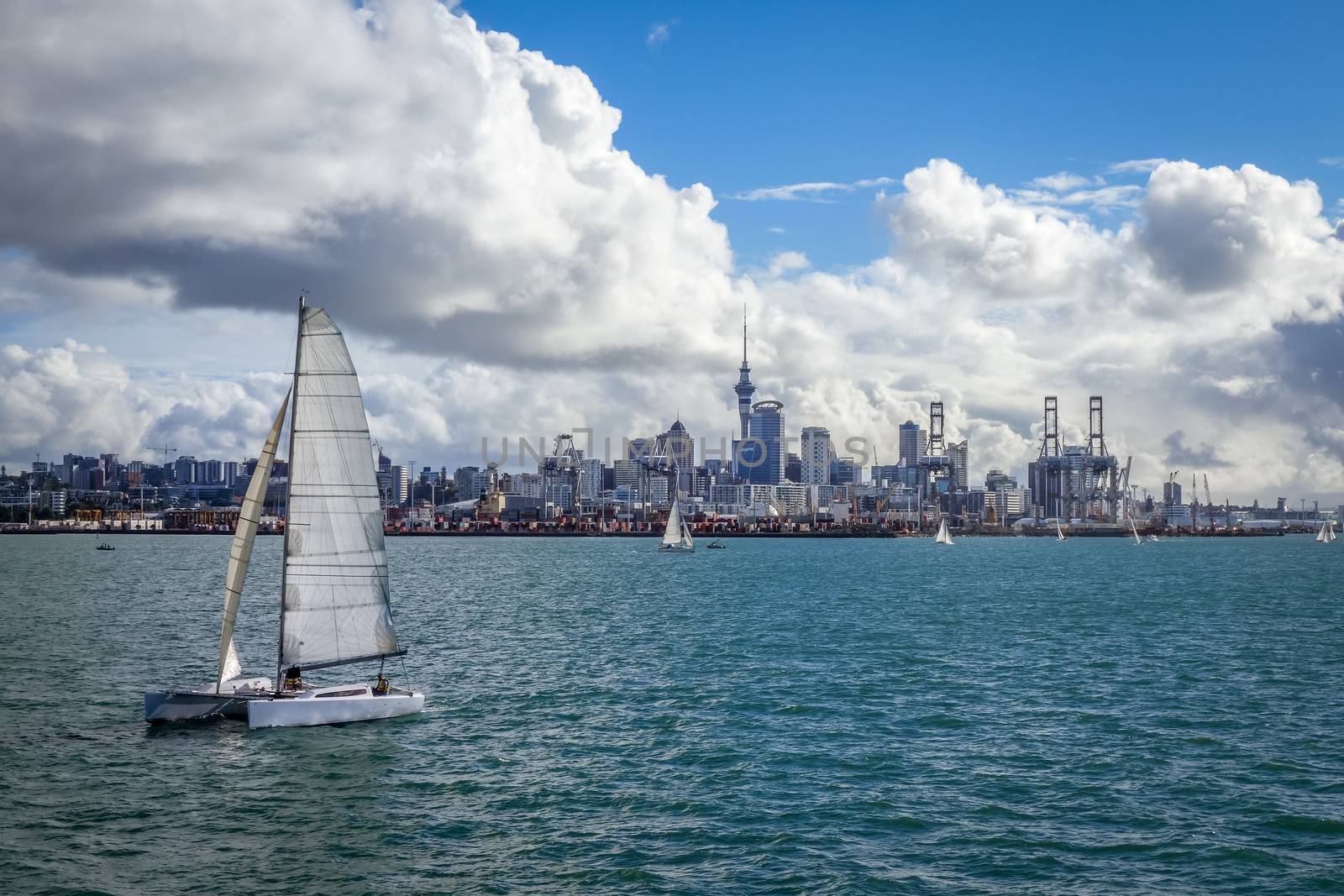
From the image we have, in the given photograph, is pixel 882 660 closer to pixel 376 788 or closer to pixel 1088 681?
pixel 1088 681

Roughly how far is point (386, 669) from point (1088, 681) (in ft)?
100

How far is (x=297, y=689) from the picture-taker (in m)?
36.3

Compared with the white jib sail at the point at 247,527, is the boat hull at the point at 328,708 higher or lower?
lower

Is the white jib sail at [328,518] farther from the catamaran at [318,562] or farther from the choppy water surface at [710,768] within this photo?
the choppy water surface at [710,768]

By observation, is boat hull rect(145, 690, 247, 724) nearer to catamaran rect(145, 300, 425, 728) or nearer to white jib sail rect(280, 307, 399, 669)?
catamaran rect(145, 300, 425, 728)

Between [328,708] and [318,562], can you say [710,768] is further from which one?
[318,562]

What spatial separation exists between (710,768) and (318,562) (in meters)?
14.4

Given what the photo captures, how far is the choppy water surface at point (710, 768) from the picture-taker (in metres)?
23.1

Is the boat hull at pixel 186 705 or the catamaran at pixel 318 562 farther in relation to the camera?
the boat hull at pixel 186 705

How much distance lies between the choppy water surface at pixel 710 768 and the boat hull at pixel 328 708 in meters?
0.56

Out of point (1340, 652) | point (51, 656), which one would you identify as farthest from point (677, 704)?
point (1340, 652)

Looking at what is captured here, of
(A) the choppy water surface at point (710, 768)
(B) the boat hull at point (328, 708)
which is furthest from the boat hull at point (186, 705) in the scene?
(A) the choppy water surface at point (710, 768)

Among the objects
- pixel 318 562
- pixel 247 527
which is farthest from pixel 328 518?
pixel 247 527

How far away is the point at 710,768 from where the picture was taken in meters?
Answer: 31.5
